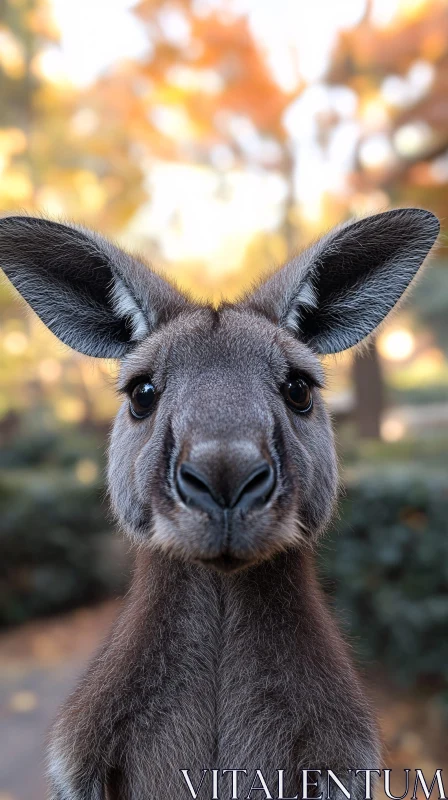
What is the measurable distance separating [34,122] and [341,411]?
771cm

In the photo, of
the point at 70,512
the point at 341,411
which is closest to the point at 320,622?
the point at 70,512

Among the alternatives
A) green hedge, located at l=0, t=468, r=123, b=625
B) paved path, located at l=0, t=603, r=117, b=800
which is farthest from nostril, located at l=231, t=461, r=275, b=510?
green hedge, located at l=0, t=468, r=123, b=625

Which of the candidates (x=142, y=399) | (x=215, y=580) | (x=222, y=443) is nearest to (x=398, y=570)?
(x=215, y=580)

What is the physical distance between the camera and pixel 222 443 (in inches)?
59.2

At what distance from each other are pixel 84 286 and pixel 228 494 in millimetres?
1039

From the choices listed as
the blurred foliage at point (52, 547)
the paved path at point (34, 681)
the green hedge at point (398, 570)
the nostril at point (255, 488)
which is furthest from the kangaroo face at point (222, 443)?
the blurred foliage at point (52, 547)

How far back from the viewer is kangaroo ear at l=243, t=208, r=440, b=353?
6.62 ft

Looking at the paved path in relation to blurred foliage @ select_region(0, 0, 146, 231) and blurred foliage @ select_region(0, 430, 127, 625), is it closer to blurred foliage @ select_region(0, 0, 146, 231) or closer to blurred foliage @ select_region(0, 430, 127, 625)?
blurred foliage @ select_region(0, 430, 127, 625)

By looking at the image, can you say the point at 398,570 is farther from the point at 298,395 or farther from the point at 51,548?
the point at 51,548

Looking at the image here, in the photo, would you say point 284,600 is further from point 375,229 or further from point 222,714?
point 375,229

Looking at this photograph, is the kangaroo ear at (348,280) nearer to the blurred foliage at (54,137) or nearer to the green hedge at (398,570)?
the green hedge at (398,570)

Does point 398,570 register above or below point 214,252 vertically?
below

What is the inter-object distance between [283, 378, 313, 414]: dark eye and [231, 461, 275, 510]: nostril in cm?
39

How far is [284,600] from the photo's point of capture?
1860 millimetres
